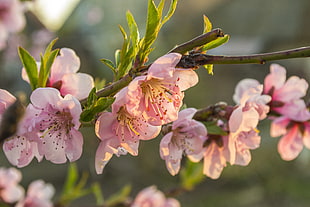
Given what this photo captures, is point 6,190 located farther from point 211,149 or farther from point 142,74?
point 142,74

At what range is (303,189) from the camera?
3166 mm

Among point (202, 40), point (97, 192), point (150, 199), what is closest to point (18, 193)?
point (97, 192)

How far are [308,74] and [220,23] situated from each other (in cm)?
95

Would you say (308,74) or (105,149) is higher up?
(105,149)

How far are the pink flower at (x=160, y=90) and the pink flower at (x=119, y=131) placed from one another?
0.01 meters

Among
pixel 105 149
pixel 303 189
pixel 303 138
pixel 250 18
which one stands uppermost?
pixel 105 149

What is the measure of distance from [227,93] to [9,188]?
7.80 ft

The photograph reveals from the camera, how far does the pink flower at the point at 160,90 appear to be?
402 millimetres

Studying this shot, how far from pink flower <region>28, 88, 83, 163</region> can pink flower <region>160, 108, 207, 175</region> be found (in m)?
0.12

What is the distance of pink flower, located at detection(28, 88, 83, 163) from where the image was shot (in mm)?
437

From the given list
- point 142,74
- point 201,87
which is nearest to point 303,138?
point 142,74

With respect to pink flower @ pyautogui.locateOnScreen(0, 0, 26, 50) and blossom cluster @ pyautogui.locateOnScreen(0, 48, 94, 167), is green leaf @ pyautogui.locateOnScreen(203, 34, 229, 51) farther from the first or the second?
pink flower @ pyautogui.locateOnScreen(0, 0, 26, 50)

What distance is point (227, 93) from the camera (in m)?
3.18

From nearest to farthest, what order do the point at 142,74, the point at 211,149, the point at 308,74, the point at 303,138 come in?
the point at 142,74, the point at 211,149, the point at 303,138, the point at 308,74
